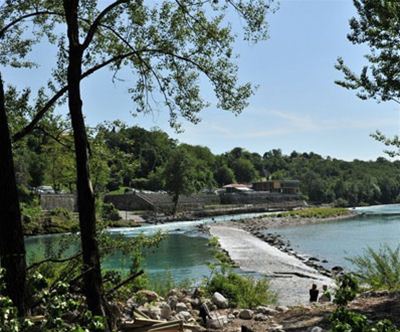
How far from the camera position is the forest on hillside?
31.3ft

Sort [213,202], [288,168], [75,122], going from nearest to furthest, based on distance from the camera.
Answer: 1. [75,122]
2. [213,202]
3. [288,168]

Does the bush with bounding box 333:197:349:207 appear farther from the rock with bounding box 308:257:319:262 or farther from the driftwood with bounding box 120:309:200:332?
the driftwood with bounding box 120:309:200:332

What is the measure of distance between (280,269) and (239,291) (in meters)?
15.8

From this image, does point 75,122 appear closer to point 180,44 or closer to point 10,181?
point 10,181

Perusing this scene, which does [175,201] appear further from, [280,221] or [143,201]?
[280,221]

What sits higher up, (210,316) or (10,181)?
(10,181)

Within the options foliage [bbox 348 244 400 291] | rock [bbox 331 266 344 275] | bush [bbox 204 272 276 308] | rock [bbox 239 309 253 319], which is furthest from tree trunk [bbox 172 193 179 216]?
rock [bbox 239 309 253 319]

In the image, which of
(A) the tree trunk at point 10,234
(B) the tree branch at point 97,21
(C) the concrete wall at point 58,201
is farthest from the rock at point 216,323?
(C) the concrete wall at point 58,201

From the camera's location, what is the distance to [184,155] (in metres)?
93.8

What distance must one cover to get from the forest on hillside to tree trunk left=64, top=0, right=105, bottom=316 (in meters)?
1.46

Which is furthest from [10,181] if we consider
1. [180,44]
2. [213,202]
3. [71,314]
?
[213,202]

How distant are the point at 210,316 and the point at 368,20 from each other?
634cm

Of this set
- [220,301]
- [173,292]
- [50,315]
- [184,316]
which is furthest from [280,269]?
[50,315]

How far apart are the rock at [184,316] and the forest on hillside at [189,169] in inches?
111
